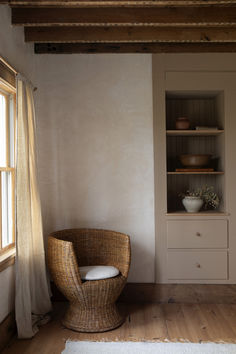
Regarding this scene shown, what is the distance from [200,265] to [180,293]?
1.20 ft

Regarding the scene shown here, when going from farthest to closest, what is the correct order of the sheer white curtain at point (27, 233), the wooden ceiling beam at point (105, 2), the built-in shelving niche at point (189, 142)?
the built-in shelving niche at point (189, 142), the sheer white curtain at point (27, 233), the wooden ceiling beam at point (105, 2)

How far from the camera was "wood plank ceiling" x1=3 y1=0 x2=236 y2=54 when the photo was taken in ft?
10.9

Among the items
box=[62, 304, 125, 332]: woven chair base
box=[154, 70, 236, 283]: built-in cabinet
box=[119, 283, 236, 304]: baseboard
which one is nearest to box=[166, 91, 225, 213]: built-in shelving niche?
box=[154, 70, 236, 283]: built-in cabinet

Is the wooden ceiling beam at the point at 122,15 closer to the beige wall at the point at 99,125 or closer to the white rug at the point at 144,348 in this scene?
the beige wall at the point at 99,125

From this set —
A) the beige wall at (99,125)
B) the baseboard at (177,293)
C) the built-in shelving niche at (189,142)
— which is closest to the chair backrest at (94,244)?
the beige wall at (99,125)

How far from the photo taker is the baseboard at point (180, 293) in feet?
13.5

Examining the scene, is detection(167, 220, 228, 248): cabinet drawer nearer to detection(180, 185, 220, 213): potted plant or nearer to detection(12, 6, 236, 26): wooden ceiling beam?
detection(180, 185, 220, 213): potted plant

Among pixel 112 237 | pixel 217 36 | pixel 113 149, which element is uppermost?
pixel 217 36

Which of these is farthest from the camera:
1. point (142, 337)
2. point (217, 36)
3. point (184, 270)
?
point (184, 270)

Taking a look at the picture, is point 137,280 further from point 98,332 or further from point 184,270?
point 98,332

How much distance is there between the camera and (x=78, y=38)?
3.83 m

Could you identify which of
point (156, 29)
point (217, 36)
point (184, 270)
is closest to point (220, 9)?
point (217, 36)

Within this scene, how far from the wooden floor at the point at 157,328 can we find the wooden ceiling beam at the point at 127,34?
2.67 m

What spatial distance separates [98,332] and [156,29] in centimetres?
288
